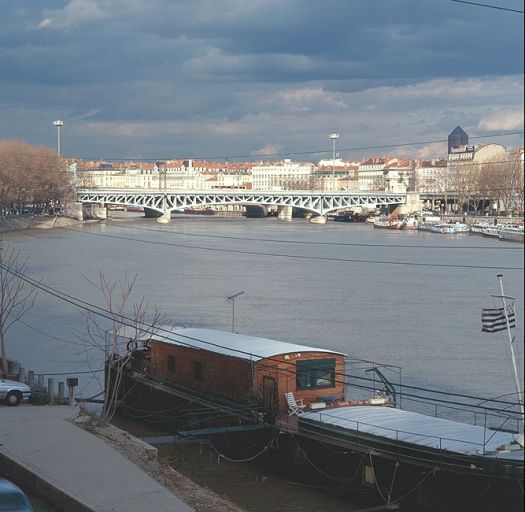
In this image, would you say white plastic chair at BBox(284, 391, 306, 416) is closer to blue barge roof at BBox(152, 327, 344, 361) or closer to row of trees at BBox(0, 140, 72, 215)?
blue barge roof at BBox(152, 327, 344, 361)

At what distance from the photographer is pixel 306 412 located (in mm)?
7660

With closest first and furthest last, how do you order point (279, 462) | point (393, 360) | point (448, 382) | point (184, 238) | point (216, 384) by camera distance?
1. point (279, 462)
2. point (216, 384)
3. point (448, 382)
4. point (393, 360)
5. point (184, 238)

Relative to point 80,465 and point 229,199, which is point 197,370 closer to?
point 80,465

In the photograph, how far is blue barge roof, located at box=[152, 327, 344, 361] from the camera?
801cm

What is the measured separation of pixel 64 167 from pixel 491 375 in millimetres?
42723

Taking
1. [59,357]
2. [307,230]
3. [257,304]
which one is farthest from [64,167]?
[59,357]

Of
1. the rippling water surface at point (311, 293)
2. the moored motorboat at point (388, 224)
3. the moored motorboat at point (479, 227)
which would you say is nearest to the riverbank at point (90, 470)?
the rippling water surface at point (311, 293)

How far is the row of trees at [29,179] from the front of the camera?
42.4 metres

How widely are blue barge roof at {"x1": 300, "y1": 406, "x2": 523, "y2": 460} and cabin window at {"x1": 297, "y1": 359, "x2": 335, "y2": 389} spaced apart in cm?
37

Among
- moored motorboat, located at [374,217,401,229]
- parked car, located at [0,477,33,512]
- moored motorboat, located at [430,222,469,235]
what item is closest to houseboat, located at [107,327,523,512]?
parked car, located at [0,477,33,512]

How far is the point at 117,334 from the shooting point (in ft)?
31.4

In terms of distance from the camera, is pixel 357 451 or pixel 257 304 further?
pixel 257 304

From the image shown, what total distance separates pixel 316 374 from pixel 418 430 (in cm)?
140

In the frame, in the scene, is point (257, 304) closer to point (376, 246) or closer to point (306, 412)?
point (306, 412)
